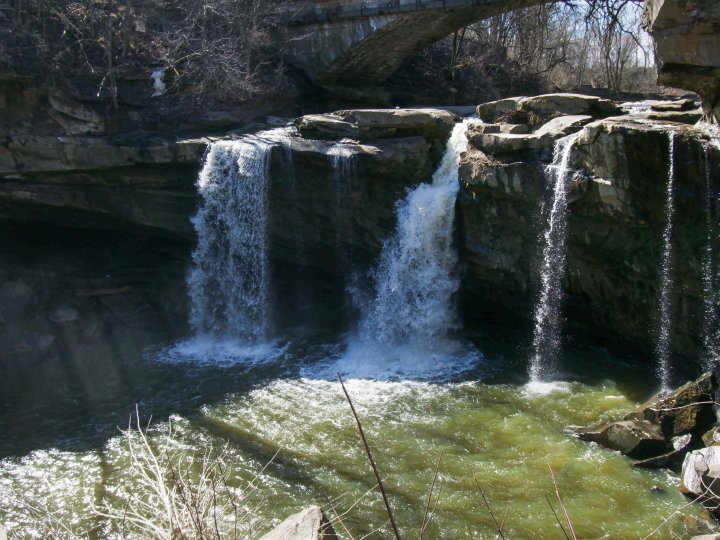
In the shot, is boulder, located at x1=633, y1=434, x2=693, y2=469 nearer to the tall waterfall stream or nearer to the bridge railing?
the tall waterfall stream

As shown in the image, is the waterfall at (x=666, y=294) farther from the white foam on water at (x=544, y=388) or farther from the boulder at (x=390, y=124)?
the boulder at (x=390, y=124)

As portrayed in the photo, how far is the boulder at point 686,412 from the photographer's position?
744cm

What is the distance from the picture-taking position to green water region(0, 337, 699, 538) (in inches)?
253

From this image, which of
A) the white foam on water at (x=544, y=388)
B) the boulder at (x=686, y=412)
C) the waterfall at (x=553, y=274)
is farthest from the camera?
the waterfall at (x=553, y=274)

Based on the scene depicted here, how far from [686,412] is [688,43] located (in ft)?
13.4

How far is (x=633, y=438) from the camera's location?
726cm

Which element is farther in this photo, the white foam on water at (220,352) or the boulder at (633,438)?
the white foam on water at (220,352)

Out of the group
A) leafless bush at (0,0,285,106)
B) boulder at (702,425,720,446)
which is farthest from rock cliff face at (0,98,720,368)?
leafless bush at (0,0,285,106)

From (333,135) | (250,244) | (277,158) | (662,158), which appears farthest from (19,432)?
(662,158)

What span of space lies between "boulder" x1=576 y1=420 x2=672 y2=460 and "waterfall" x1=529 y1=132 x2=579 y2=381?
1955 mm

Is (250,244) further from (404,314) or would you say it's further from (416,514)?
(416,514)

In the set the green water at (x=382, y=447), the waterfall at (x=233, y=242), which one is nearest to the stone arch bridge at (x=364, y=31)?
the waterfall at (x=233, y=242)

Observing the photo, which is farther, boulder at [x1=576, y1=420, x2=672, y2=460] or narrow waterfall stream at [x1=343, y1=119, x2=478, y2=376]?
narrow waterfall stream at [x1=343, y1=119, x2=478, y2=376]

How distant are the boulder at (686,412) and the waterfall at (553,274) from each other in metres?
2.04
